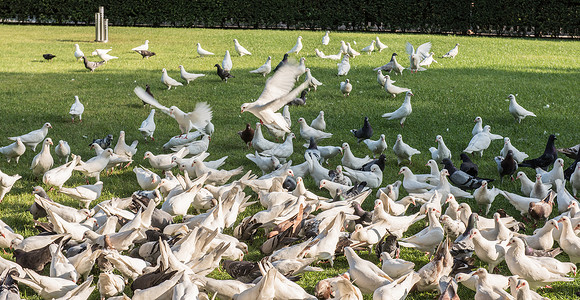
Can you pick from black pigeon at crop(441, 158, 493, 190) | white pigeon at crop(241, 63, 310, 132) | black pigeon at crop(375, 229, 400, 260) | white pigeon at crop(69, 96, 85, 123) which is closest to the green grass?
white pigeon at crop(69, 96, 85, 123)

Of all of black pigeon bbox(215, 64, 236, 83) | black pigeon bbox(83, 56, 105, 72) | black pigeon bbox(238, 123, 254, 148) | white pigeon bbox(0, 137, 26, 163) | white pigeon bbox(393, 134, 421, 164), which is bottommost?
black pigeon bbox(83, 56, 105, 72)

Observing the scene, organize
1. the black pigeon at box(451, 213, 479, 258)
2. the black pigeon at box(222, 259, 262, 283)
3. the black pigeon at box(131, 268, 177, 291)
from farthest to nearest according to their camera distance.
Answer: the black pigeon at box(451, 213, 479, 258), the black pigeon at box(222, 259, 262, 283), the black pigeon at box(131, 268, 177, 291)

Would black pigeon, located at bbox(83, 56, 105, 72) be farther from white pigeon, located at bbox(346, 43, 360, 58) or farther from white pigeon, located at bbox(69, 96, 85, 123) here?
white pigeon, located at bbox(346, 43, 360, 58)

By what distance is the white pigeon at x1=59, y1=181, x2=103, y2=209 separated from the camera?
6.78 m

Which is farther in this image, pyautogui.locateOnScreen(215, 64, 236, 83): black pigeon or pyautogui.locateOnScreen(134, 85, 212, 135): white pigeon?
pyautogui.locateOnScreen(215, 64, 236, 83): black pigeon

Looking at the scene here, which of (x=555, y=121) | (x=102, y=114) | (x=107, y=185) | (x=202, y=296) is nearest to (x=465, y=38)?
(x=555, y=121)

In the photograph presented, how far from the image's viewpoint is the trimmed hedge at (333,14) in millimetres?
26203

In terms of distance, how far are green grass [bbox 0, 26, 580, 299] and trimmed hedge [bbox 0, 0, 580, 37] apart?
16.4 ft

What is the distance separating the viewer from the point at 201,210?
23.1 ft

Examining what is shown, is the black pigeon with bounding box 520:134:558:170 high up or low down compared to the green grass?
up

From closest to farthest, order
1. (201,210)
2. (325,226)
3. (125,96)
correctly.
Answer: (325,226) < (201,210) < (125,96)

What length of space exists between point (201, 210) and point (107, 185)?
1678 millimetres

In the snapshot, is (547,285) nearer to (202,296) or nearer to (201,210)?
(202,296)

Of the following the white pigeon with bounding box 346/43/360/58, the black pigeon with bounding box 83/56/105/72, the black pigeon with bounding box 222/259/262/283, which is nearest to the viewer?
the black pigeon with bounding box 222/259/262/283
